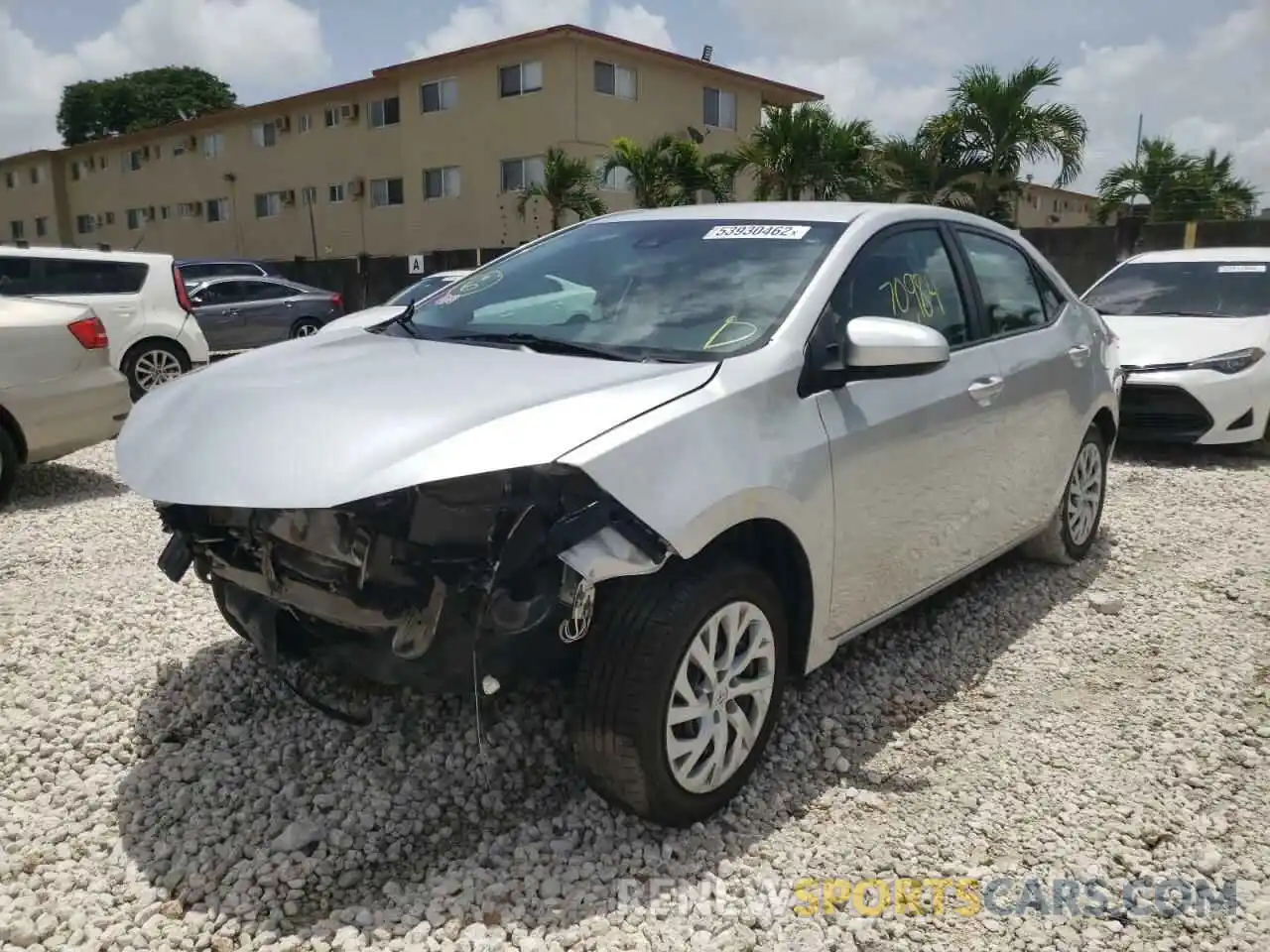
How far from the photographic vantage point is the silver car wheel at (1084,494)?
484cm

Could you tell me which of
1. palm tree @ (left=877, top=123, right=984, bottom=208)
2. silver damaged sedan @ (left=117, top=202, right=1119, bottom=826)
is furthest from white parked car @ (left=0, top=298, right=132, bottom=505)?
palm tree @ (left=877, top=123, right=984, bottom=208)

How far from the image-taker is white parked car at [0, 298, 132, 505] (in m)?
6.02

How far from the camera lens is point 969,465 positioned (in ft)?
12.1

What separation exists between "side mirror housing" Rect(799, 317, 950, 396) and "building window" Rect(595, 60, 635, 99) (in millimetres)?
24223

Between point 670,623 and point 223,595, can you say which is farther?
point 223,595

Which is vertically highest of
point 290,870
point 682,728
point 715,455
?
point 715,455

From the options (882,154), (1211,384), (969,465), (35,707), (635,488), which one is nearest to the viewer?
(635,488)

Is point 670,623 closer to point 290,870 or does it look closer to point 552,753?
point 552,753

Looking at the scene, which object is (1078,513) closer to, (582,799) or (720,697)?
(720,697)

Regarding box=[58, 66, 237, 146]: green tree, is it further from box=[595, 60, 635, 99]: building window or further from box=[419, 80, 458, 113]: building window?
box=[595, 60, 635, 99]: building window

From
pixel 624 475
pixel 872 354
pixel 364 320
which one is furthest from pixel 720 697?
pixel 364 320

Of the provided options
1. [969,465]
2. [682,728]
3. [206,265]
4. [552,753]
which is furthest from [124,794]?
[206,265]

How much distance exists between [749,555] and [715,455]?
1.49 feet

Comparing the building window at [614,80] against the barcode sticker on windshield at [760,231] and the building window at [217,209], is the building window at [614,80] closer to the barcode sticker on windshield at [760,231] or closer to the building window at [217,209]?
the building window at [217,209]
